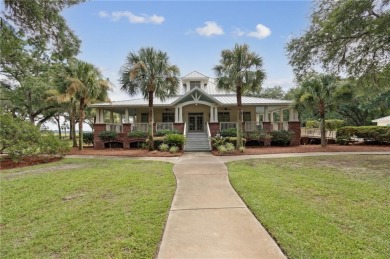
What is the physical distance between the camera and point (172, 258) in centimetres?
Result: 319

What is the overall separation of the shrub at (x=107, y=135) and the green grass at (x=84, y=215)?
11077 millimetres

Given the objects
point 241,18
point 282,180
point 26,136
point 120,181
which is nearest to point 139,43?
point 241,18

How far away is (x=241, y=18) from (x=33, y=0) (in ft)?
31.3

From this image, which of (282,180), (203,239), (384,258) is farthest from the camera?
(282,180)

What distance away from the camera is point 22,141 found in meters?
11.9

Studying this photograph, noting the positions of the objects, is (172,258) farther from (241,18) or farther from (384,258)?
(241,18)

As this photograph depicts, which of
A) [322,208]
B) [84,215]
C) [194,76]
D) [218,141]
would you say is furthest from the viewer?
[194,76]

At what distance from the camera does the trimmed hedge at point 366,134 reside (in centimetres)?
1842

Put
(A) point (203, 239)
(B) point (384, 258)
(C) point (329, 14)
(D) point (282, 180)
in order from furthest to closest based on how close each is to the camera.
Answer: (C) point (329, 14)
(D) point (282, 180)
(A) point (203, 239)
(B) point (384, 258)

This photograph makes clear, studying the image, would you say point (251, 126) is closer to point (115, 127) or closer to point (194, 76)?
point (194, 76)

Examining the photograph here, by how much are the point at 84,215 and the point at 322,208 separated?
16.4ft

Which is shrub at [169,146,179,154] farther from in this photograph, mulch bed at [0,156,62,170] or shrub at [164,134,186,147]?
mulch bed at [0,156,62,170]

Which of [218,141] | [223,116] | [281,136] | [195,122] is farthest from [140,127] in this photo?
[281,136]

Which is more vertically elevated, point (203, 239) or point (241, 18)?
point (241, 18)
